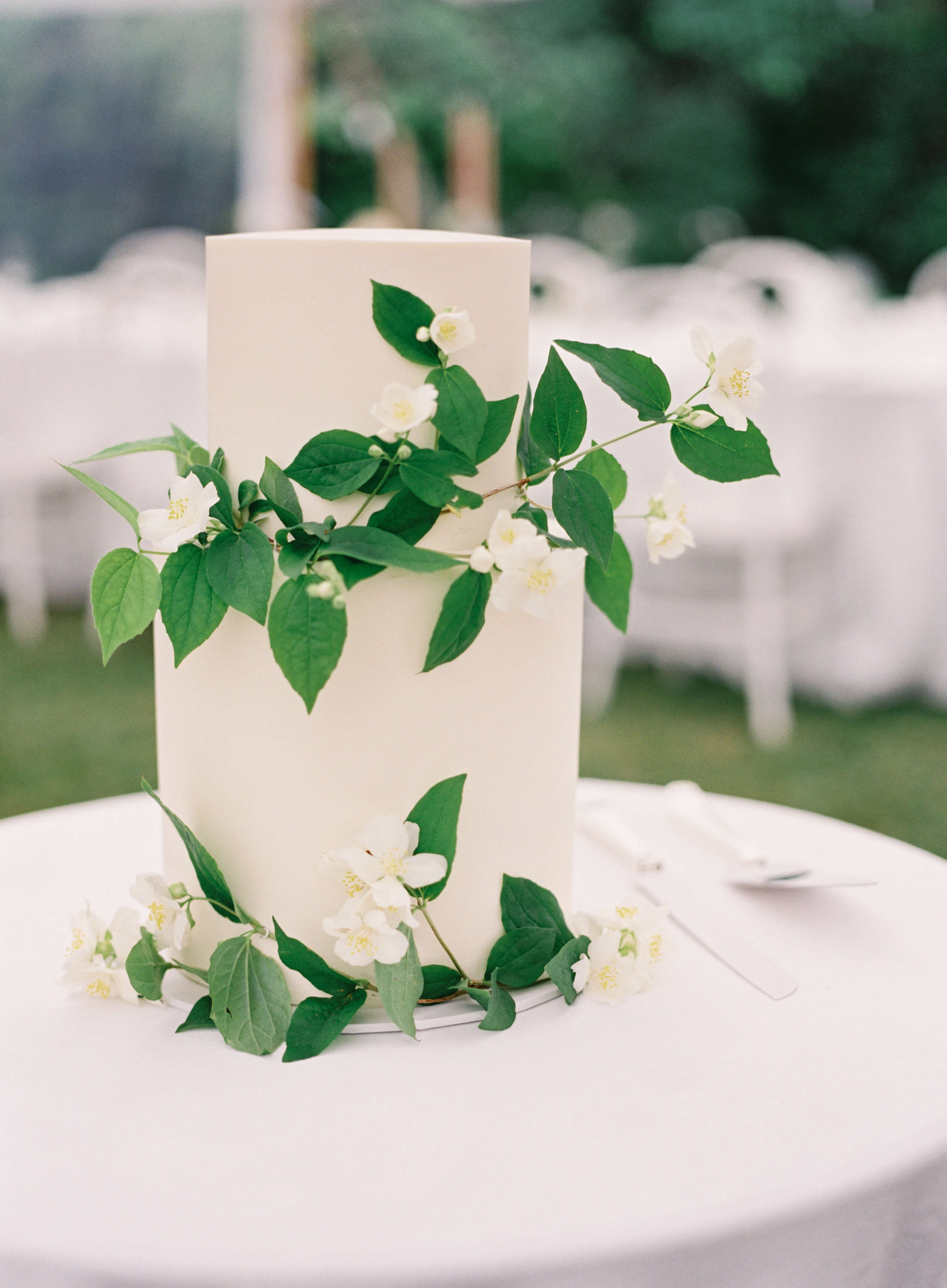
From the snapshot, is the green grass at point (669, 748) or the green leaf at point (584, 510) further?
the green grass at point (669, 748)

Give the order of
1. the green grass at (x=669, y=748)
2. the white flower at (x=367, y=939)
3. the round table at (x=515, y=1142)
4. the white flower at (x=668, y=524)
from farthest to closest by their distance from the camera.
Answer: the green grass at (x=669, y=748) → the white flower at (x=668, y=524) → the white flower at (x=367, y=939) → the round table at (x=515, y=1142)

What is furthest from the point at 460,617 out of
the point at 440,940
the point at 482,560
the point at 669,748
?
the point at 669,748

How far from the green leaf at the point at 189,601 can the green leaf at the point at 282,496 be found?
1.3 inches

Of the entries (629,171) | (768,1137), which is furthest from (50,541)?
(629,171)

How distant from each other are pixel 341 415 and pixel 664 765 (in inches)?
84.9

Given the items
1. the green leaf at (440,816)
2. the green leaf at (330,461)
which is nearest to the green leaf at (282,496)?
the green leaf at (330,461)

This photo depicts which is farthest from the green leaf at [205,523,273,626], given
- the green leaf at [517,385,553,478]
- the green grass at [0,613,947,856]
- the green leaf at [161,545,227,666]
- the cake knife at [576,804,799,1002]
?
the green grass at [0,613,947,856]

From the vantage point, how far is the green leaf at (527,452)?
1.75 ft

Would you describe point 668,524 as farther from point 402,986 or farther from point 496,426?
point 402,986

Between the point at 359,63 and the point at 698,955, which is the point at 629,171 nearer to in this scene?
the point at 359,63

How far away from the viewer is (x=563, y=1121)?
47 centimetres

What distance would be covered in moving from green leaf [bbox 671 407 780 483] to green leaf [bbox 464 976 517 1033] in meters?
0.23

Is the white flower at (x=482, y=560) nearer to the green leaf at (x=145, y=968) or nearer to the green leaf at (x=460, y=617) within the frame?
the green leaf at (x=460, y=617)

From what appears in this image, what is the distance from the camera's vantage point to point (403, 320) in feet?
1.62
